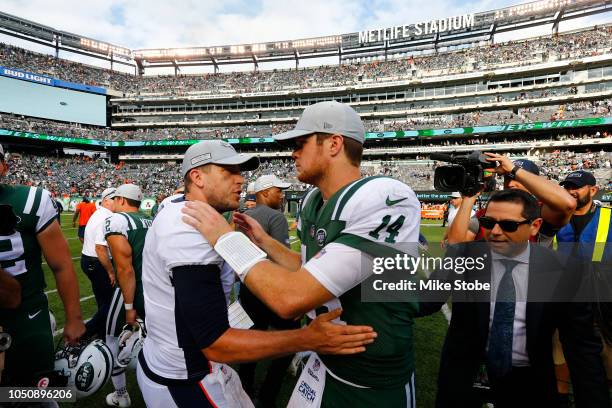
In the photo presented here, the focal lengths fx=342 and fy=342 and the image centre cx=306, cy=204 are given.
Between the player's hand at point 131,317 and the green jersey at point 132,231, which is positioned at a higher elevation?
the green jersey at point 132,231

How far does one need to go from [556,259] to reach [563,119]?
170 feet

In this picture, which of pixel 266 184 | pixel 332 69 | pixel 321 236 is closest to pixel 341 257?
pixel 321 236

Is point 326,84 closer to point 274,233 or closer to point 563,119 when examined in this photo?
point 563,119

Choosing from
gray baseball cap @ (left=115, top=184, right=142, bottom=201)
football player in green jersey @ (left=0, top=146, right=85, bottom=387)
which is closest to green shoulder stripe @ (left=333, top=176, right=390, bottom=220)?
football player in green jersey @ (left=0, top=146, right=85, bottom=387)

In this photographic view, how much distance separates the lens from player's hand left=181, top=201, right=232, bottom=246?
160 cm

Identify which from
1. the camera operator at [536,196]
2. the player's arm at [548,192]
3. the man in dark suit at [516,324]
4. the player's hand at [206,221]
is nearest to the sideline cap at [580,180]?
the camera operator at [536,196]

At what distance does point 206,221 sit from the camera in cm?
164

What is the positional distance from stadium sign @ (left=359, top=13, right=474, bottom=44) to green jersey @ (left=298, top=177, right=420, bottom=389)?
6171cm

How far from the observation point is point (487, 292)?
2.31 metres

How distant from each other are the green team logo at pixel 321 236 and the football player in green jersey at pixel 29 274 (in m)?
2.06

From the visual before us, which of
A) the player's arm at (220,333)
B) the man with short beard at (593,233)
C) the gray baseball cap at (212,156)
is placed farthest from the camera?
the man with short beard at (593,233)

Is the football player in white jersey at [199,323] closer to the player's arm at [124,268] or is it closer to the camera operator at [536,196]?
the camera operator at [536,196]

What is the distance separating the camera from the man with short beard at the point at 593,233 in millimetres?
3430

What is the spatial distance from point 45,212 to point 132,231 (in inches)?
55.9
